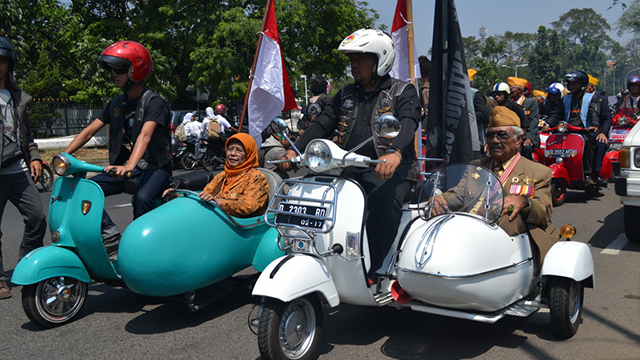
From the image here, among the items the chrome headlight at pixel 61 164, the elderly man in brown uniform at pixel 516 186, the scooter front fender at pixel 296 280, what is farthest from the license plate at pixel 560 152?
the chrome headlight at pixel 61 164

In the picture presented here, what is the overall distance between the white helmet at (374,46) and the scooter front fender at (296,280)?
141 centimetres

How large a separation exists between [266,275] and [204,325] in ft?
3.97

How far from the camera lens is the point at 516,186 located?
3967 millimetres

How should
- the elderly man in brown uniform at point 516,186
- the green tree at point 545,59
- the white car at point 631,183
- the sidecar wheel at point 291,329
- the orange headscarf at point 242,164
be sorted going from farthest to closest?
the green tree at point 545,59, the white car at point 631,183, the orange headscarf at point 242,164, the elderly man in brown uniform at point 516,186, the sidecar wheel at point 291,329

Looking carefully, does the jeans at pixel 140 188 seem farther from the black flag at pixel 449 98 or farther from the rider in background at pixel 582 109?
the rider in background at pixel 582 109

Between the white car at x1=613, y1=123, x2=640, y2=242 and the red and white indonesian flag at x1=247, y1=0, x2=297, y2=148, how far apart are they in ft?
13.1

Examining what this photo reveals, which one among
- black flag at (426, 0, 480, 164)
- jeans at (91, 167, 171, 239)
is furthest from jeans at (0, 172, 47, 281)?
black flag at (426, 0, 480, 164)

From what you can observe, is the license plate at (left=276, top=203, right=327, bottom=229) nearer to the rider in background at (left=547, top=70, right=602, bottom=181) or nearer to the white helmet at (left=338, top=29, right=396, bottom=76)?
the white helmet at (left=338, top=29, right=396, bottom=76)

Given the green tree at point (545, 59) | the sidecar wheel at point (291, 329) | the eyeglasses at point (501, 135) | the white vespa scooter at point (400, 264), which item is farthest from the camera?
the green tree at point (545, 59)

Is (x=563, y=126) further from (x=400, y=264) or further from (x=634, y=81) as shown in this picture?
(x=400, y=264)

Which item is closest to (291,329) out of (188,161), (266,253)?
(266,253)

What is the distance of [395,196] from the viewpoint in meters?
3.89

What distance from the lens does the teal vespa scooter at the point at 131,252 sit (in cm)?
397

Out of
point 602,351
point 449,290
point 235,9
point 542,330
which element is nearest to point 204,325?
point 449,290
